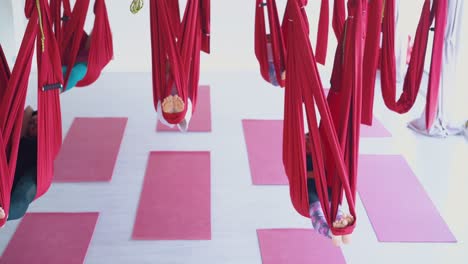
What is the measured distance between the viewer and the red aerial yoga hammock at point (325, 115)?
2500 mm

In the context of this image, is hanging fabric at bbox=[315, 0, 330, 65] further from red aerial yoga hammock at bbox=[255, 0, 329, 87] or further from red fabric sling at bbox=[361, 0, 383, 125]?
red fabric sling at bbox=[361, 0, 383, 125]

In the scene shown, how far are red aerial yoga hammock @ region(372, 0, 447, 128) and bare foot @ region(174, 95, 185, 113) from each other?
80cm

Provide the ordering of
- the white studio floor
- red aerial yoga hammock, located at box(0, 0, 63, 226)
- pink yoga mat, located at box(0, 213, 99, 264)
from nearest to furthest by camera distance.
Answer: red aerial yoga hammock, located at box(0, 0, 63, 226) < pink yoga mat, located at box(0, 213, 99, 264) < the white studio floor

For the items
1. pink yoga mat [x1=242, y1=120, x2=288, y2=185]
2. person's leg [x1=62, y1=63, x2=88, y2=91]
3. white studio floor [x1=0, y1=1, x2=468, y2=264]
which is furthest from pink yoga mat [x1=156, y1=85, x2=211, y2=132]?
person's leg [x1=62, y1=63, x2=88, y2=91]

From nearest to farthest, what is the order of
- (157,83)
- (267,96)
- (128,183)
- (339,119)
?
(339,119)
(157,83)
(128,183)
(267,96)

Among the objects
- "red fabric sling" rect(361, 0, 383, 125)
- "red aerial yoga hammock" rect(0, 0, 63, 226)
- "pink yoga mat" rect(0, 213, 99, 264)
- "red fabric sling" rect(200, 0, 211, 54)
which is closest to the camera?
"red aerial yoga hammock" rect(0, 0, 63, 226)

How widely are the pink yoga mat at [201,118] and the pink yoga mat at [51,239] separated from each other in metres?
1.37

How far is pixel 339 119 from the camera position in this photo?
2607 mm

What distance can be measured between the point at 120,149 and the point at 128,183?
53cm

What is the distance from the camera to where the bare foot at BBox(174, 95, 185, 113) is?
2.98 m

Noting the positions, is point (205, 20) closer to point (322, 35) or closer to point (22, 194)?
point (322, 35)

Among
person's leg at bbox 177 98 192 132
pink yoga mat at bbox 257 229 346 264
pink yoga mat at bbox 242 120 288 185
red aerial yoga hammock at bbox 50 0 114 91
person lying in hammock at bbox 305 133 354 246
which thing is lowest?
pink yoga mat at bbox 257 229 346 264

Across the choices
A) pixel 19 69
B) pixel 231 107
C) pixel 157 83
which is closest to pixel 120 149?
pixel 231 107

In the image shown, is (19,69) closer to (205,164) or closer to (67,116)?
(205,164)
